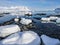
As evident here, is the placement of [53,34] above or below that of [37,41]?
below

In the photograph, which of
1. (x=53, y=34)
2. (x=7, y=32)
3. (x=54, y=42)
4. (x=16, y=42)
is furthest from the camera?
(x=53, y=34)

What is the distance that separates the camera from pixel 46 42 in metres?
5.86


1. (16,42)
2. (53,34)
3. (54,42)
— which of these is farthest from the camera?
(53,34)

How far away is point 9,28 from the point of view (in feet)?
26.1

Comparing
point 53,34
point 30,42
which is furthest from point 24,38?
point 53,34

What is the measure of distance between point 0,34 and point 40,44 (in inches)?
102

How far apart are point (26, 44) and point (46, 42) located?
32.9 inches

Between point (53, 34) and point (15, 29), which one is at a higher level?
point (15, 29)

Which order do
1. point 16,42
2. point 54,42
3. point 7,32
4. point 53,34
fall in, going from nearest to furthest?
point 16,42 < point 54,42 < point 7,32 < point 53,34

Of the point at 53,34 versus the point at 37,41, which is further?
the point at 53,34

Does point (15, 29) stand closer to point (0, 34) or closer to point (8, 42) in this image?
point (0, 34)

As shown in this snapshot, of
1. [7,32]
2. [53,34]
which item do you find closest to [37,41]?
[7,32]

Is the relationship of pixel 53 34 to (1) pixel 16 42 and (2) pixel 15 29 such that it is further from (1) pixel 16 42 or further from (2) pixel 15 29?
(1) pixel 16 42

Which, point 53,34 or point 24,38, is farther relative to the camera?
point 53,34
